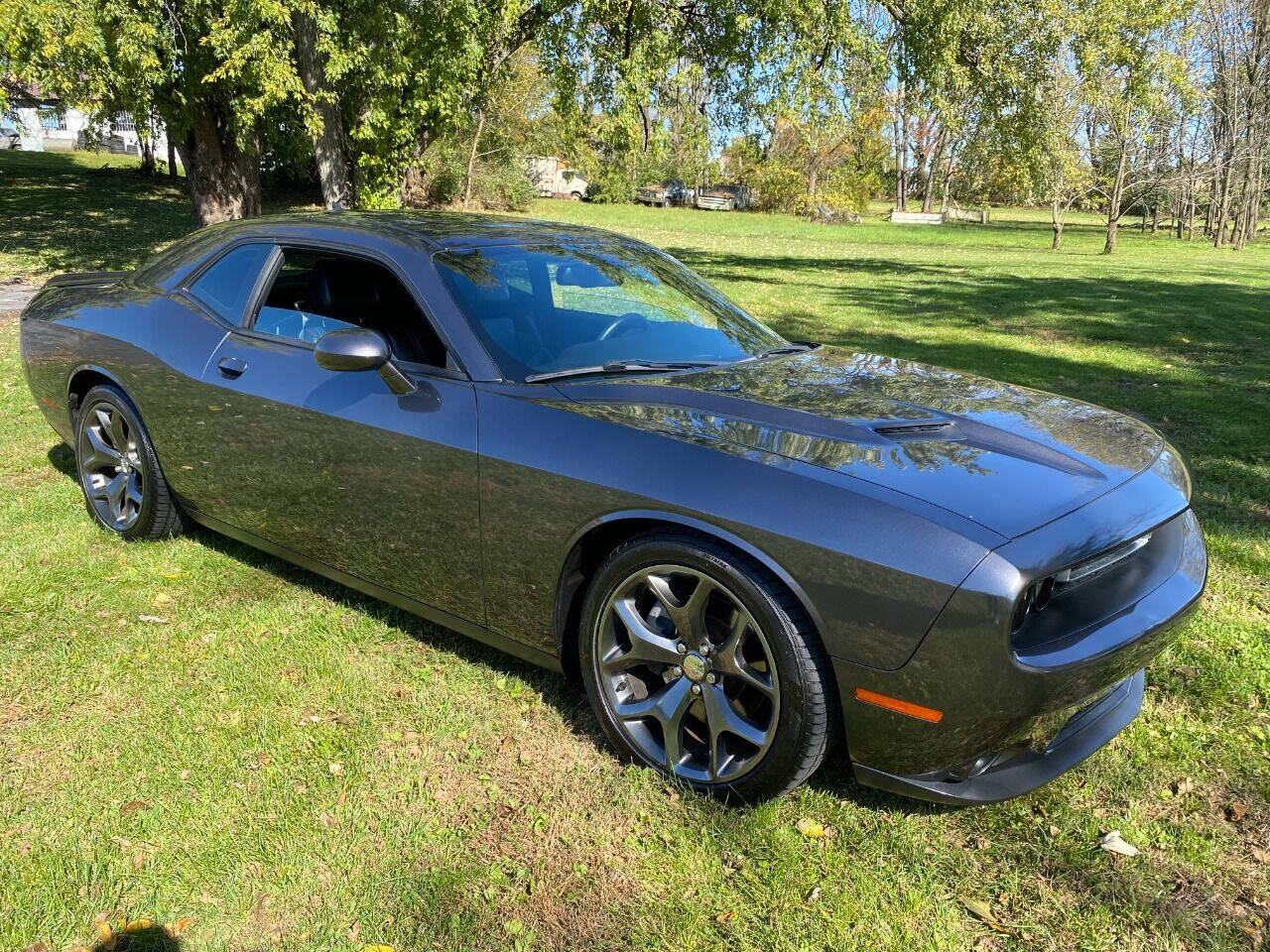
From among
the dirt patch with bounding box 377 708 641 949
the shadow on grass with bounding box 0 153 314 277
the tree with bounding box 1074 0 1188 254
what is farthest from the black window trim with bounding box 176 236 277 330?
the tree with bounding box 1074 0 1188 254

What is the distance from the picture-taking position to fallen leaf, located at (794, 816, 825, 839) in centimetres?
255

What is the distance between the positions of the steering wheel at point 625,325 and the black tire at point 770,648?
1.02 metres

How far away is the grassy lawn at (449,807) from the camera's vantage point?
89.7 inches

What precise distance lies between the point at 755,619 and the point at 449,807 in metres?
1.04

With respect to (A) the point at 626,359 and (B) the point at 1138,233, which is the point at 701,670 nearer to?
(A) the point at 626,359

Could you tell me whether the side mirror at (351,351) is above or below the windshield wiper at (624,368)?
above

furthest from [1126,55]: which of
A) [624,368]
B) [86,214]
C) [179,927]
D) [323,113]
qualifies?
[86,214]

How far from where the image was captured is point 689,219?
4072 centimetres

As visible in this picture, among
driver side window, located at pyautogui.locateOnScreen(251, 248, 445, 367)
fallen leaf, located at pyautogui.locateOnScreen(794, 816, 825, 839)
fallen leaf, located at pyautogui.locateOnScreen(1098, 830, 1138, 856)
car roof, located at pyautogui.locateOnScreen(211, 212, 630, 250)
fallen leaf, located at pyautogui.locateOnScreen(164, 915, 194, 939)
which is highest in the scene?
car roof, located at pyautogui.locateOnScreen(211, 212, 630, 250)

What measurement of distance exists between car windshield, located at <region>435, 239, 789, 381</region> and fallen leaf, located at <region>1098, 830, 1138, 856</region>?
6.20 feet

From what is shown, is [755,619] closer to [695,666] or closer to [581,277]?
[695,666]

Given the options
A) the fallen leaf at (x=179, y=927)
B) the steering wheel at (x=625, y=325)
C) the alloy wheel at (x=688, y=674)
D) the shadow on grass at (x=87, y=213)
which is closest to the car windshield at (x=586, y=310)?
the steering wheel at (x=625, y=325)

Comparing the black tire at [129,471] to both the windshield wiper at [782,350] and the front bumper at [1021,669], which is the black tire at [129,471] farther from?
the front bumper at [1021,669]

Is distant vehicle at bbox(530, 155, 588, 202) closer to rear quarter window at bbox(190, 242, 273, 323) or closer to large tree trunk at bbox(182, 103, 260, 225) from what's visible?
large tree trunk at bbox(182, 103, 260, 225)
